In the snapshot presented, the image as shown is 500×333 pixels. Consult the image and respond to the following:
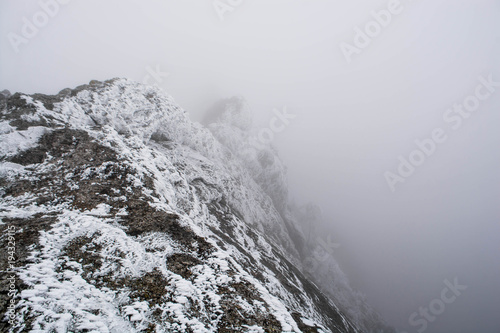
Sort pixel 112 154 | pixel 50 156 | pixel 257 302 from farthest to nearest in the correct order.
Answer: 1. pixel 112 154
2. pixel 50 156
3. pixel 257 302

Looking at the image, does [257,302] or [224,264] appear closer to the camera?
[257,302]

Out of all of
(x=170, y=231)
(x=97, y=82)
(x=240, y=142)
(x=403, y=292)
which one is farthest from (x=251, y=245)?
(x=403, y=292)

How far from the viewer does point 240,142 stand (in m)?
71.4

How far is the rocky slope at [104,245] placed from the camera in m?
7.07

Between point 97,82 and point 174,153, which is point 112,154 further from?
point 97,82

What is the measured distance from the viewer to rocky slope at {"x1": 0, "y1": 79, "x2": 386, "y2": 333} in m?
7.07

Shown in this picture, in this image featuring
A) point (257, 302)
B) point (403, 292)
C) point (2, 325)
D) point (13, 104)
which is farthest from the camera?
point (403, 292)

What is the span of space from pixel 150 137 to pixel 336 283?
6838 centimetres

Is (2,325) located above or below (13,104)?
above

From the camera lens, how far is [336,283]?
6278 cm

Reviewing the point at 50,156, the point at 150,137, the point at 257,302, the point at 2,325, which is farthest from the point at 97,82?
the point at 257,302

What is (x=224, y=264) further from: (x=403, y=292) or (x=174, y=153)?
(x=403, y=292)

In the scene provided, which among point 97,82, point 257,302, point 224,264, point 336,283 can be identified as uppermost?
point 257,302

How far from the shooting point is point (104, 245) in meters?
10.0
